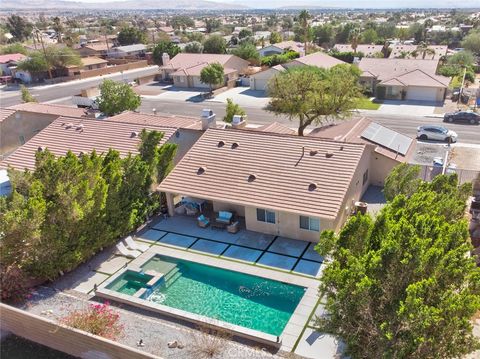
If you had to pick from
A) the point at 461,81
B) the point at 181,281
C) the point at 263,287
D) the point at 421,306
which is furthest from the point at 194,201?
the point at 461,81

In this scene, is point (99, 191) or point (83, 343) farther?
point (99, 191)

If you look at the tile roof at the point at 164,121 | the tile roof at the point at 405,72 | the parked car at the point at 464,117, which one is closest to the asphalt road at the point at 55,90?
the tile roof at the point at 164,121

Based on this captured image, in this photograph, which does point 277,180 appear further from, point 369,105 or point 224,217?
point 369,105

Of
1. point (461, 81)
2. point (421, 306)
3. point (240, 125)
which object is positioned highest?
point (421, 306)

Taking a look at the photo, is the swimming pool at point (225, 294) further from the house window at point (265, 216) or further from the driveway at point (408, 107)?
the driveway at point (408, 107)

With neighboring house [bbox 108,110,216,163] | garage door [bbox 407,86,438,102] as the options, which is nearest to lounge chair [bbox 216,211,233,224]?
neighboring house [bbox 108,110,216,163]

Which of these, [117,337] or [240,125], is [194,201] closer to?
[240,125]

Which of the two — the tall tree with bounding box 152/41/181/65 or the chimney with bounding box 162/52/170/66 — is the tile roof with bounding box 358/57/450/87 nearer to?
the chimney with bounding box 162/52/170/66
